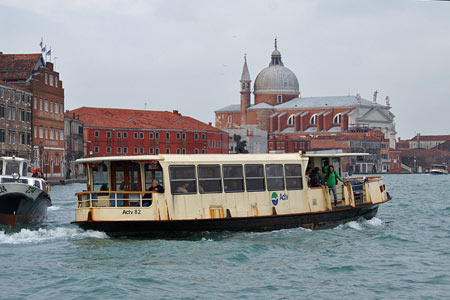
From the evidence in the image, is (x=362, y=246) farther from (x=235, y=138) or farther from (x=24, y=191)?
(x=235, y=138)

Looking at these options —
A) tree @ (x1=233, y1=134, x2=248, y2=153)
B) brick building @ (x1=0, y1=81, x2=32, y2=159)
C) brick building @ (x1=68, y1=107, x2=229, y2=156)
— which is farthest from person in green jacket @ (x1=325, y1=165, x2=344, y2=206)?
tree @ (x1=233, y1=134, x2=248, y2=153)

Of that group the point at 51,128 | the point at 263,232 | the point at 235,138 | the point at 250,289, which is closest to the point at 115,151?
the point at 51,128

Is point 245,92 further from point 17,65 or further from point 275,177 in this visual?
point 275,177

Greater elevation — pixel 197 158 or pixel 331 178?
pixel 197 158

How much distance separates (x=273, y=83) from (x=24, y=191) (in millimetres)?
131041

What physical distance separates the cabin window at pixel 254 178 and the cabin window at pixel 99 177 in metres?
3.41

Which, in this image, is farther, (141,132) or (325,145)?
(325,145)

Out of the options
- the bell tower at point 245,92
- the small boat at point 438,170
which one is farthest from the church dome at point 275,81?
the small boat at point 438,170

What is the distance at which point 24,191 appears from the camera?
2317cm

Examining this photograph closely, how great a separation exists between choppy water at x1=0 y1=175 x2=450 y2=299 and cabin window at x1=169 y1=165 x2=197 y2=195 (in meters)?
1.13

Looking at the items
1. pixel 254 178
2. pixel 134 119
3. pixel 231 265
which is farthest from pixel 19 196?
pixel 134 119

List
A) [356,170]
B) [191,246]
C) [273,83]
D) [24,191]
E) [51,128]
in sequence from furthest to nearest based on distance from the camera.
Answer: [273,83], [356,170], [51,128], [24,191], [191,246]

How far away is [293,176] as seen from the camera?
21203 millimetres

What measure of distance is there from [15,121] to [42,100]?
678 centimetres
